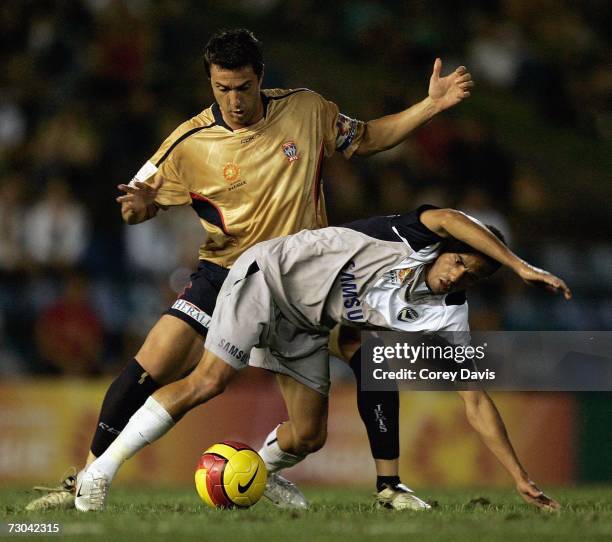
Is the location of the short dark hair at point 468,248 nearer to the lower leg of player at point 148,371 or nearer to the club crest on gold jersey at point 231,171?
the club crest on gold jersey at point 231,171

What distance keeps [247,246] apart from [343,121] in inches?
38.5

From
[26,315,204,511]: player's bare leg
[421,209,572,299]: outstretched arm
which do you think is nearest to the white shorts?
[26,315,204,511]: player's bare leg

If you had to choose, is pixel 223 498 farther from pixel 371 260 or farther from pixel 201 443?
pixel 201 443

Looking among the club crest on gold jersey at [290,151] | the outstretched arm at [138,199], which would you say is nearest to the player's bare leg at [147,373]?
the outstretched arm at [138,199]

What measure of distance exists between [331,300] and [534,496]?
1.48 m

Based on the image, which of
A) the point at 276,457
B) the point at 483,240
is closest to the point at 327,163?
the point at 276,457

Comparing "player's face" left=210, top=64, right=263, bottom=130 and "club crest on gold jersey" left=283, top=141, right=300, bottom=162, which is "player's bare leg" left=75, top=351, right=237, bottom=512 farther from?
"player's face" left=210, top=64, right=263, bottom=130

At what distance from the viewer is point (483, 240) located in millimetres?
6691

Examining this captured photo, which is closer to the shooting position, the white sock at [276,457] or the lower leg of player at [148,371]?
the lower leg of player at [148,371]

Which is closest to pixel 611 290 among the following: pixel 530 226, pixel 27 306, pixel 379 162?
pixel 530 226

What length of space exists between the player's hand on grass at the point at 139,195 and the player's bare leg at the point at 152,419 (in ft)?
3.30

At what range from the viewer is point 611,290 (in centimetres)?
1313

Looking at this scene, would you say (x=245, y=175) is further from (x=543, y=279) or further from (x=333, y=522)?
(x=333, y=522)

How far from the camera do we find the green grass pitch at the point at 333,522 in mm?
5781
